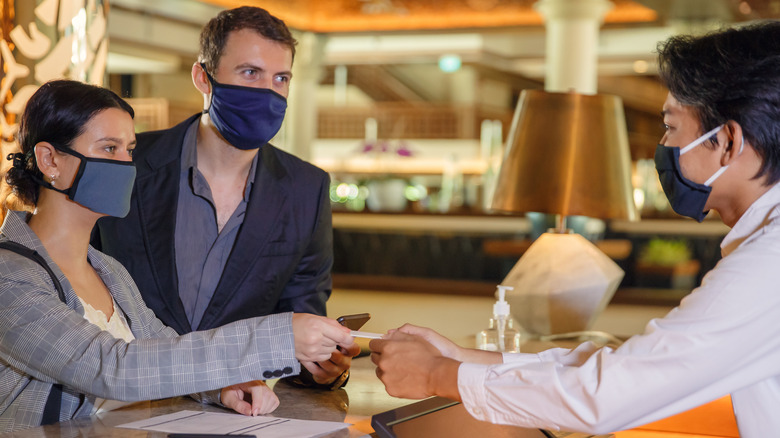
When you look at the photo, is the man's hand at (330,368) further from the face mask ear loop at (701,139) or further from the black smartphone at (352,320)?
the face mask ear loop at (701,139)

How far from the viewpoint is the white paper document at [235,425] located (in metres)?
1.51

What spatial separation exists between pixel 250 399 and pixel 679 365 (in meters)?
0.87

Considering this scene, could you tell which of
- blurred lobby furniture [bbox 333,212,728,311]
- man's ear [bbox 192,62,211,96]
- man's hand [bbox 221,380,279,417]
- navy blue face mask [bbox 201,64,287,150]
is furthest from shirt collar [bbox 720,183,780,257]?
blurred lobby furniture [bbox 333,212,728,311]

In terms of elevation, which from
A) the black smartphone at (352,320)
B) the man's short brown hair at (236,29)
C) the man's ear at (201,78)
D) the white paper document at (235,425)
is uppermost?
the man's short brown hair at (236,29)

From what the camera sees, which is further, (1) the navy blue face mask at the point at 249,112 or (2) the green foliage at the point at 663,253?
(2) the green foliage at the point at 663,253

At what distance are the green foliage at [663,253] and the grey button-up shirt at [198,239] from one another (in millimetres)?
5994

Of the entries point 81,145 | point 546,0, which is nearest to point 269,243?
point 81,145

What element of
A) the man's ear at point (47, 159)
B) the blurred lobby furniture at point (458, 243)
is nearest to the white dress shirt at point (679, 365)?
the man's ear at point (47, 159)

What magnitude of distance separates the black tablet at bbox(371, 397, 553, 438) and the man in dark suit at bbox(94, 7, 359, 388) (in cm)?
77

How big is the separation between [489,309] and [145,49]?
8629mm

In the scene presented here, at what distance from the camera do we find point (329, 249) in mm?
2480

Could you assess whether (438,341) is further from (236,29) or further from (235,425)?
(236,29)

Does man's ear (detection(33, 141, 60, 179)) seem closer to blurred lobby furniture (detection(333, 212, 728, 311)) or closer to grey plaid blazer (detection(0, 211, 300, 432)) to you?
grey plaid blazer (detection(0, 211, 300, 432))

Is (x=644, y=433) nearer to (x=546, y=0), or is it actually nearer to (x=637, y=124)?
(x=546, y=0)
